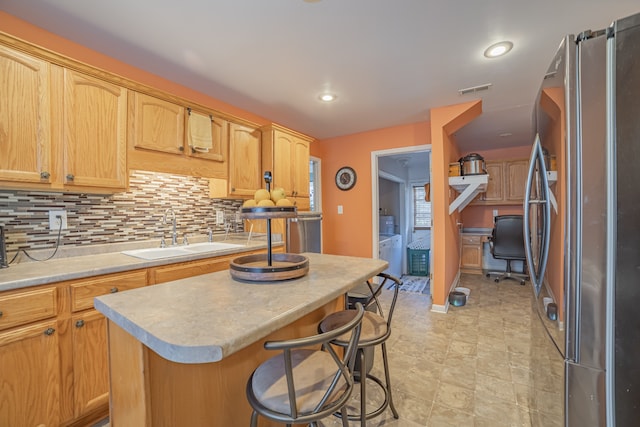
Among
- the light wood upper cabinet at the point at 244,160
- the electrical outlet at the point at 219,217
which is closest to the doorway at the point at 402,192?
the light wood upper cabinet at the point at 244,160

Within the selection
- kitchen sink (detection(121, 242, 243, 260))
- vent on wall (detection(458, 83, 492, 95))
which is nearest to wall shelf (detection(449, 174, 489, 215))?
vent on wall (detection(458, 83, 492, 95))

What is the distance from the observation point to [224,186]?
9.05ft

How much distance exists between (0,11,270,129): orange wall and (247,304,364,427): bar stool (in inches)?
94.1

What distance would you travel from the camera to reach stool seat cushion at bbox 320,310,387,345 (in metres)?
1.26

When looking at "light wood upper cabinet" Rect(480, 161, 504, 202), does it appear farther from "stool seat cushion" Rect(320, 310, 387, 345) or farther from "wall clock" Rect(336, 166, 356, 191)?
"stool seat cushion" Rect(320, 310, 387, 345)

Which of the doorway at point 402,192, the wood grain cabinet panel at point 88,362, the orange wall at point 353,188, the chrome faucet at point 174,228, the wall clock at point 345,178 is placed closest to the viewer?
the wood grain cabinet panel at point 88,362

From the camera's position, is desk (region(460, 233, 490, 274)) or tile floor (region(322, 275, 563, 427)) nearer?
tile floor (region(322, 275, 563, 427))

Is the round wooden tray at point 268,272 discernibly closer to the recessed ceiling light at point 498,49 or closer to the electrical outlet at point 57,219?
the electrical outlet at point 57,219

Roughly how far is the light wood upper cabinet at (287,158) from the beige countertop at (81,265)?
1.18m

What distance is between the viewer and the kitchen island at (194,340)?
2.27ft

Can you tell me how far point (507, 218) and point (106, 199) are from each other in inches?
198

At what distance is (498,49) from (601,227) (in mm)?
1708

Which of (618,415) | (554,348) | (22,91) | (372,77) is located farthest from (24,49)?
(618,415)

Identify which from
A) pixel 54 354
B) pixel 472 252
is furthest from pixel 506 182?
pixel 54 354
